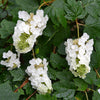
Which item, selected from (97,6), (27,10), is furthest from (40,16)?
(97,6)

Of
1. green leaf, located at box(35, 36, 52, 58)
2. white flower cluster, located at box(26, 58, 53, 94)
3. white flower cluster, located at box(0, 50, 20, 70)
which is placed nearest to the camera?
white flower cluster, located at box(26, 58, 53, 94)

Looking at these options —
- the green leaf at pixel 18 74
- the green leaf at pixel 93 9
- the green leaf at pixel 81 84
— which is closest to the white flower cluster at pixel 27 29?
the green leaf at pixel 18 74

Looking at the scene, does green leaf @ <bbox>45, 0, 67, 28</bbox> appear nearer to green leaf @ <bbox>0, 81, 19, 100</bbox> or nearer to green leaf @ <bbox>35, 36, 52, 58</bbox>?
green leaf @ <bbox>35, 36, 52, 58</bbox>

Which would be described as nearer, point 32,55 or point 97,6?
point 97,6

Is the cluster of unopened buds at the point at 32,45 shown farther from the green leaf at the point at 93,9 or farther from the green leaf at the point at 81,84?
the green leaf at the point at 93,9

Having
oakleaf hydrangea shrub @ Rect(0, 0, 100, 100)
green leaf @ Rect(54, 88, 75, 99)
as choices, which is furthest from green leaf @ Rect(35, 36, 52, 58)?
green leaf @ Rect(54, 88, 75, 99)

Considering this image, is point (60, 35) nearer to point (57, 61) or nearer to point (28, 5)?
point (57, 61)

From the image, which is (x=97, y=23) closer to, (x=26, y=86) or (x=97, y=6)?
(x=97, y=6)
